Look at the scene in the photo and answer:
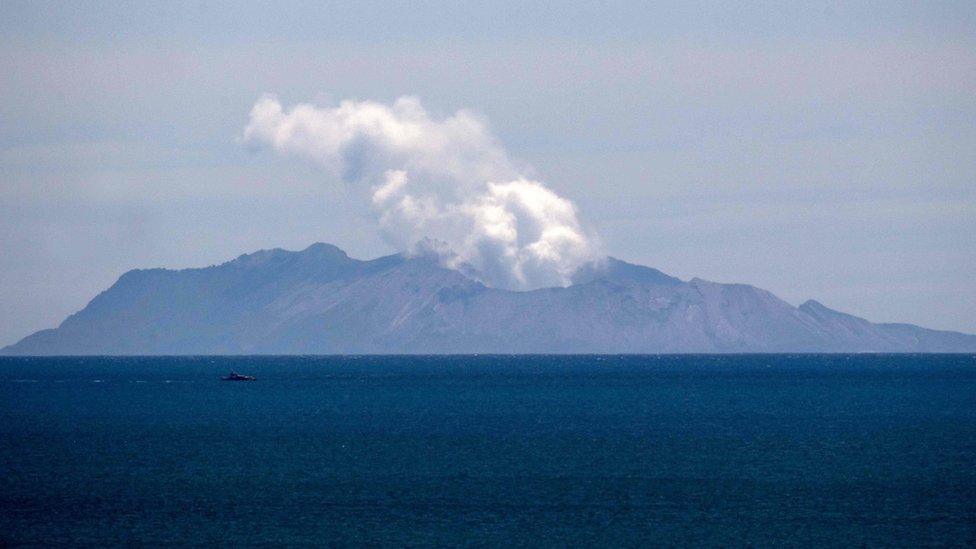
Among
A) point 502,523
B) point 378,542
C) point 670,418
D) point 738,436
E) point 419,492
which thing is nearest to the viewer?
point 378,542

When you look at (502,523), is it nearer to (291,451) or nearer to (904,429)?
(291,451)

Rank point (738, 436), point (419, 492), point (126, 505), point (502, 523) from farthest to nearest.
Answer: point (738, 436) → point (419, 492) → point (126, 505) → point (502, 523)

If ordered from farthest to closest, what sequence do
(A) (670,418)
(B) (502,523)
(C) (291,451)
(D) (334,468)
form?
(A) (670,418) < (C) (291,451) < (D) (334,468) < (B) (502,523)

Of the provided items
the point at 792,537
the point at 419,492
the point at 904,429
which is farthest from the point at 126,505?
the point at 904,429

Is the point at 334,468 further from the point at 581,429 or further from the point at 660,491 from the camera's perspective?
the point at 581,429

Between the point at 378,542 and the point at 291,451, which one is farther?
the point at 291,451

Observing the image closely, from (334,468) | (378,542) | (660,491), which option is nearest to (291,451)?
(334,468)

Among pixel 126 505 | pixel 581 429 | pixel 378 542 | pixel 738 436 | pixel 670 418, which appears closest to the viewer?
pixel 378 542

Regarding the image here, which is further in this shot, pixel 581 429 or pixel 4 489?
pixel 581 429
